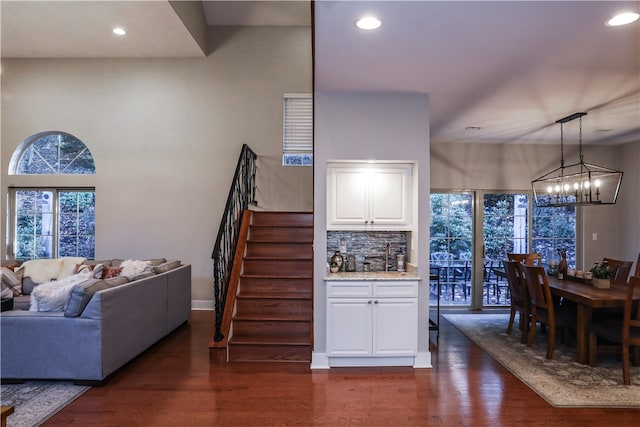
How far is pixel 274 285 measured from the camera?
4910 mm

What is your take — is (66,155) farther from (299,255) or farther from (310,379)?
(310,379)

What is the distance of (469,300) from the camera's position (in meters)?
6.96

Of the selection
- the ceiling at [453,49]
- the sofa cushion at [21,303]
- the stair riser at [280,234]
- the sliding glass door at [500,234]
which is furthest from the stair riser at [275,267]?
the sliding glass door at [500,234]

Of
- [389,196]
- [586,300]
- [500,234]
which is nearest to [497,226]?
[500,234]

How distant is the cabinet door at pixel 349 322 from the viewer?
153 inches

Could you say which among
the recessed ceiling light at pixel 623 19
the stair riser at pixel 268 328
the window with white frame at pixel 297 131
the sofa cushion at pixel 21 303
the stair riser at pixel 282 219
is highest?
the window with white frame at pixel 297 131

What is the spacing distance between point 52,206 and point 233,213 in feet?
12.4

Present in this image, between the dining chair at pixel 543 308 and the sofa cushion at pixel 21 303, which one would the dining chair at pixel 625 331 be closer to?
the dining chair at pixel 543 308

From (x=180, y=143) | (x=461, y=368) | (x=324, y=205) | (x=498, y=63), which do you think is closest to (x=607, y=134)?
(x=498, y=63)

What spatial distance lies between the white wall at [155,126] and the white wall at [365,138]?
311 centimetres

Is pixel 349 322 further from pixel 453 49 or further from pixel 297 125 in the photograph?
pixel 297 125

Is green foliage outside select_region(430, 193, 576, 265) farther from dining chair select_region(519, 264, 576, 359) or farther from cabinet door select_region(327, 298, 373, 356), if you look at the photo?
cabinet door select_region(327, 298, 373, 356)

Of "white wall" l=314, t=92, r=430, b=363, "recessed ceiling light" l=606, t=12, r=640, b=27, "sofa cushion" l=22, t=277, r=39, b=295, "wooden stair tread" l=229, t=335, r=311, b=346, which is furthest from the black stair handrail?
"recessed ceiling light" l=606, t=12, r=640, b=27

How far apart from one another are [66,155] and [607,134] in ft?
30.2
